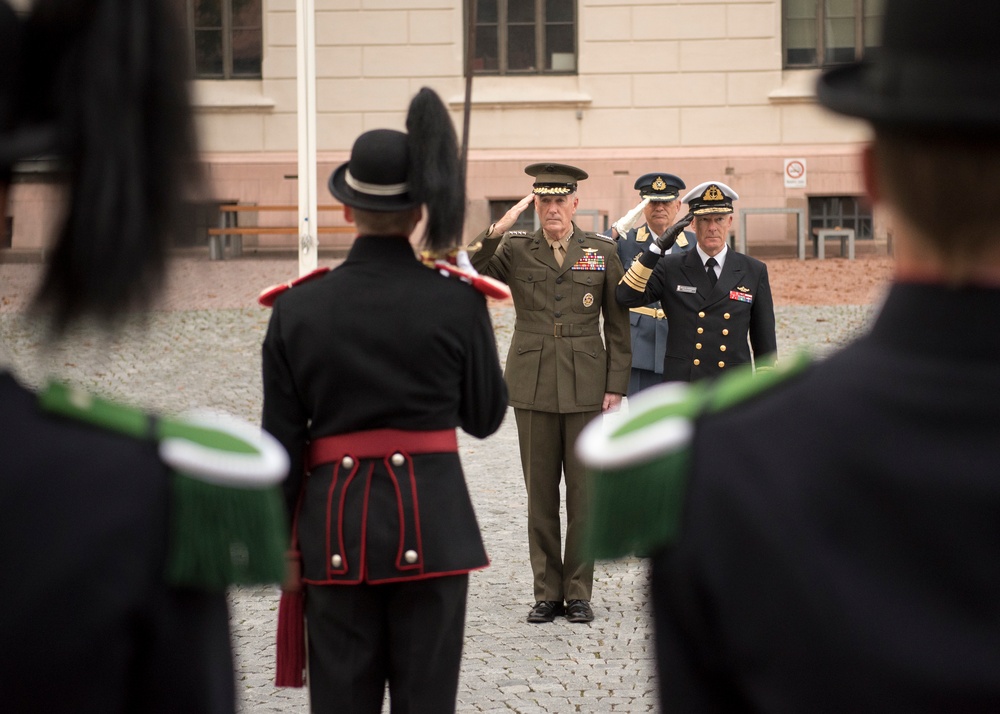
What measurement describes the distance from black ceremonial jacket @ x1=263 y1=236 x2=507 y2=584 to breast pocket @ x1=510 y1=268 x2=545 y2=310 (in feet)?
10.3

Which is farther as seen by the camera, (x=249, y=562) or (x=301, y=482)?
(x=301, y=482)

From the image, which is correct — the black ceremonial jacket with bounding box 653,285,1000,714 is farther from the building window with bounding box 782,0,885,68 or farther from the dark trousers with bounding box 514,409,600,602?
the building window with bounding box 782,0,885,68

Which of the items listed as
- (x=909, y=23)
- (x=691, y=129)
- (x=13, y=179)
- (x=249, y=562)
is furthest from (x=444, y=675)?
(x=691, y=129)

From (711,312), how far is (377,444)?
12.1 feet

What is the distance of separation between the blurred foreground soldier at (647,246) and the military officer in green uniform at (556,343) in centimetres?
66

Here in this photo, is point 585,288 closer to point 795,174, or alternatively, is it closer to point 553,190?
point 553,190

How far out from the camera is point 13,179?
1530 millimetres

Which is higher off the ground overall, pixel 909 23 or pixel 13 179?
pixel 909 23

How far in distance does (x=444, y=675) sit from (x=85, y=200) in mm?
2418

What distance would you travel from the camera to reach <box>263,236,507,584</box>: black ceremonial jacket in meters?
3.74

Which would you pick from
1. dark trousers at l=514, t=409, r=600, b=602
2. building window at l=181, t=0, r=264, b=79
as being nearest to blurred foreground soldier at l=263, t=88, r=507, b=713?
dark trousers at l=514, t=409, r=600, b=602

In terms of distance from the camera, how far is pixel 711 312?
23.4 ft

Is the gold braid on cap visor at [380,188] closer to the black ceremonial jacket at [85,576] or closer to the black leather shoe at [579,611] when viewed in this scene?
the black ceremonial jacket at [85,576]

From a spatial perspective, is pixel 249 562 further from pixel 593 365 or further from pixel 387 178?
pixel 593 365
